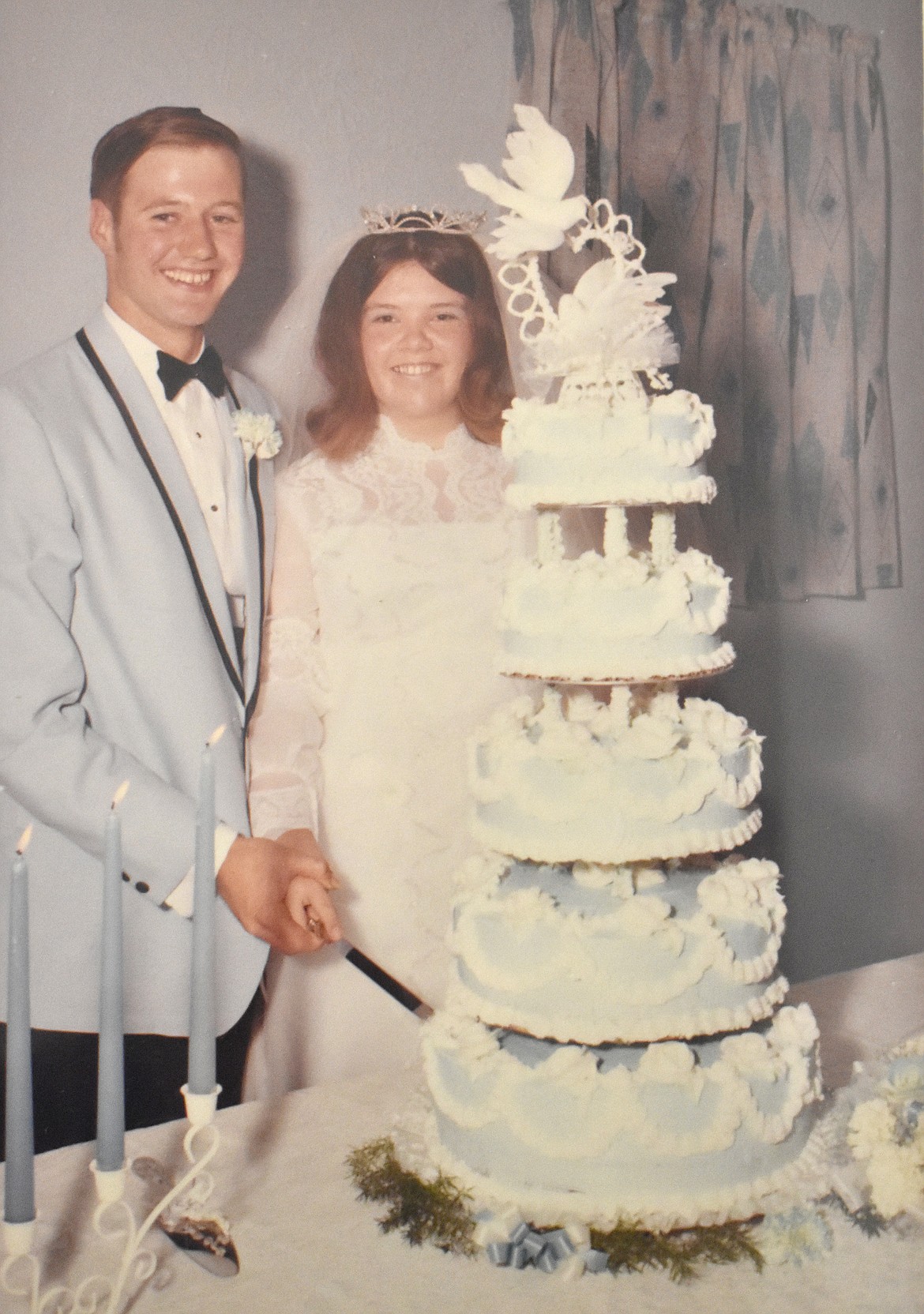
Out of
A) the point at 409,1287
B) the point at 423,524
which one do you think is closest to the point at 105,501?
the point at 423,524

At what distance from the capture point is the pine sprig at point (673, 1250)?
1.42m

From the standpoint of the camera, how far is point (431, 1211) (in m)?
1.49

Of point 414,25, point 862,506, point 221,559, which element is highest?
point 414,25

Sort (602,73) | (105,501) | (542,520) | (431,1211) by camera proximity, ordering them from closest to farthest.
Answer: (431,1211), (542,520), (105,501), (602,73)

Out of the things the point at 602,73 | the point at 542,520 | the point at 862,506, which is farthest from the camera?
the point at 862,506

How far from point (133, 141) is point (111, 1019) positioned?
4.32ft

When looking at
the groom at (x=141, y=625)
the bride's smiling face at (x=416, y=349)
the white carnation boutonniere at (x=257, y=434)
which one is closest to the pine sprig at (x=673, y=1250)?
the groom at (x=141, y=625)

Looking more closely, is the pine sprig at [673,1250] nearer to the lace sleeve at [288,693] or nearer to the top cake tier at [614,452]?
the top cake tier at [614,452]

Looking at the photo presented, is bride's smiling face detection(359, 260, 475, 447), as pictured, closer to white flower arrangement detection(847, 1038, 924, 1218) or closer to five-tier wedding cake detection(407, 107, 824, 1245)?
five-tier wedding cake detection(407, 107, 824, 1245)

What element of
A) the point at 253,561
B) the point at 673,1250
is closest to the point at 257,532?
the point at 253,561

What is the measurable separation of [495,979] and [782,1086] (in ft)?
1.13

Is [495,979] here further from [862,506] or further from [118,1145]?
[862,506]

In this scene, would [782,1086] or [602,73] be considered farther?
[602,73]

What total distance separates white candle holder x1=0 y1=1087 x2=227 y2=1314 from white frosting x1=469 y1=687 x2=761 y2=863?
435mm
